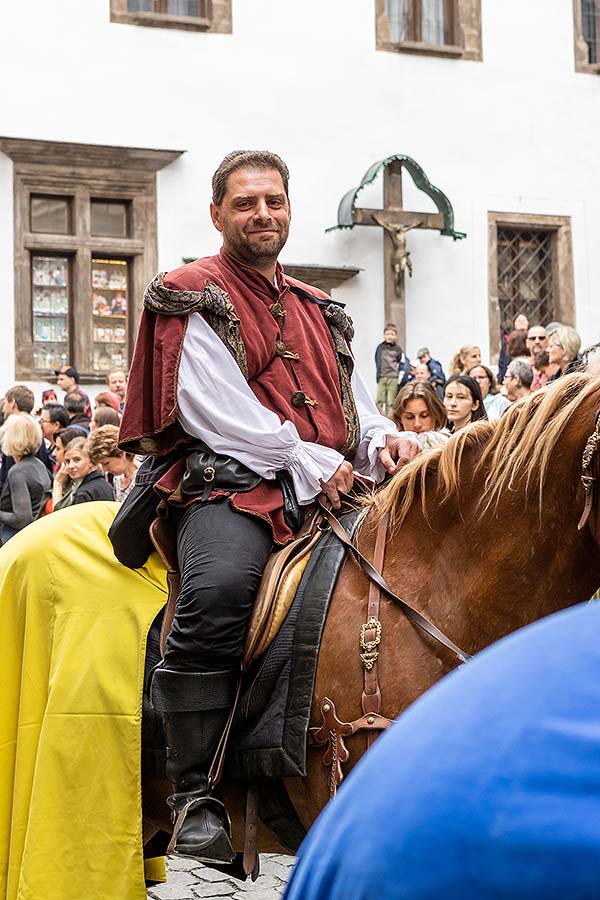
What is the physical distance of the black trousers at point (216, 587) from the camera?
3.38 meters

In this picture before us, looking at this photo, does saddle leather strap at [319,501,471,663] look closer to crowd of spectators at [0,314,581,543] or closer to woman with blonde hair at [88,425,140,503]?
crowd of spectators at [0,314,581,543]

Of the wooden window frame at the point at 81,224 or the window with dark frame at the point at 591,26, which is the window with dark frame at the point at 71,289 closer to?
the wooden window frame at the point at 81,224

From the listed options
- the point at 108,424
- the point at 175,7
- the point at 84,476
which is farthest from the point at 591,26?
the point at 84,476

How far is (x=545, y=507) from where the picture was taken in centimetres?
313

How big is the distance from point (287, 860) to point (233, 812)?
105 inches

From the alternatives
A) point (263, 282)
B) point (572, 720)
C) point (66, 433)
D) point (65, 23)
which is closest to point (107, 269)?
point (65, 23)

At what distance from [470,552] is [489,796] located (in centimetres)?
238

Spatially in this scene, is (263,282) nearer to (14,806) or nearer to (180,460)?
(180,460)

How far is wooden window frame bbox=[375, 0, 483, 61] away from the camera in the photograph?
Result: 730 inches

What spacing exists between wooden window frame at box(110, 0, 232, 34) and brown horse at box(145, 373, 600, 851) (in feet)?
49.1

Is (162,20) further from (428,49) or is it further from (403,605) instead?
(403,605)

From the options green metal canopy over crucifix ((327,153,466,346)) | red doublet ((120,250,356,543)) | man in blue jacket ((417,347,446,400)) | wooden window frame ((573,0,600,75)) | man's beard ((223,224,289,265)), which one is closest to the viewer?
red doublet ((120,250,356,543))

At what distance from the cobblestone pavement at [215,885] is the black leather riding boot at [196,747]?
181 cm

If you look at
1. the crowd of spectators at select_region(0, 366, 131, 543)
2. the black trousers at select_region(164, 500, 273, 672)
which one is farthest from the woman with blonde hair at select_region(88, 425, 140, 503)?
the black trousers at select_region(164, 500, 273, 672)
